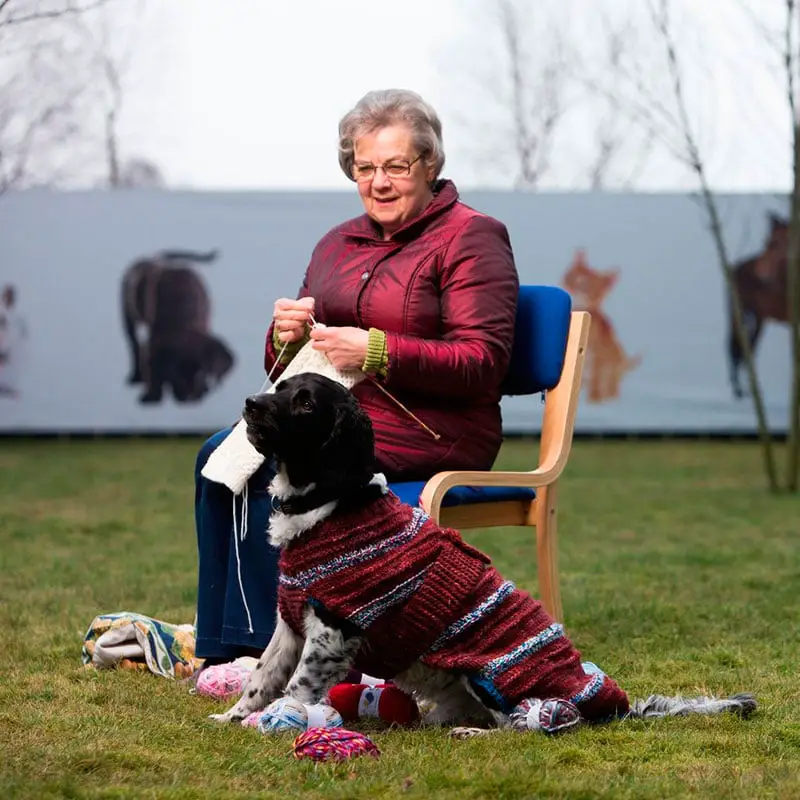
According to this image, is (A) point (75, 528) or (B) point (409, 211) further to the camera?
(A) point (75, 528)

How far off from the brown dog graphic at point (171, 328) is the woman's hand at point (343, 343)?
12409mm

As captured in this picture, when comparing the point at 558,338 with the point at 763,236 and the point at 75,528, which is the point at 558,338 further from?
the point at 763,236

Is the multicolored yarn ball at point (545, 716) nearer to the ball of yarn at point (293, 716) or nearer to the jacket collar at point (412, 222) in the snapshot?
the ball of yarn at point (293, 716)

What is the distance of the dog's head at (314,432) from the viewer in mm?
3523

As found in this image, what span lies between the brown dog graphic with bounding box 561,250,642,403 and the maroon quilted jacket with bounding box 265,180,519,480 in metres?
12.2

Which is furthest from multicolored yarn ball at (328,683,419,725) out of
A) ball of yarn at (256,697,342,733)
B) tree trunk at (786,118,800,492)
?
tree trunk at (786,118,800,492)

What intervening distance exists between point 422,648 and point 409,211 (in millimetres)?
1449

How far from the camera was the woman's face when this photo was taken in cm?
441

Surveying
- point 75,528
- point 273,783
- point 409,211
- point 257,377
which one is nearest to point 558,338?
point 409,211

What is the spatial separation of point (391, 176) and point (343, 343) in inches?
24.4

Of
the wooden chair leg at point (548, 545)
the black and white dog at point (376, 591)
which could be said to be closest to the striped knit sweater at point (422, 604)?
the black and white dog at point (376, 591)

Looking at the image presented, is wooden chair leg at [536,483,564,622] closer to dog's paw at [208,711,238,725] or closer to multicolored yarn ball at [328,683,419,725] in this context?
multicolored yarn ball at [328,683,419,725]

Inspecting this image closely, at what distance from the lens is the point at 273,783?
314 centimetres

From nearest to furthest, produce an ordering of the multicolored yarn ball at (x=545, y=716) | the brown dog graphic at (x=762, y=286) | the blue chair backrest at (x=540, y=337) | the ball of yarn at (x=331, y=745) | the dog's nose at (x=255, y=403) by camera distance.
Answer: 1. the ball of yarn at (x=331, y=745)
2. the dog's nose at (x=255, y=403)
3. the multicolored yarn ball at (x=545, y=716)
4. the blue chair backrest at (x=540, y=337)
5. the brown dog graphic at (x=762, y=286)
